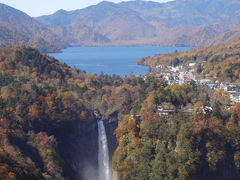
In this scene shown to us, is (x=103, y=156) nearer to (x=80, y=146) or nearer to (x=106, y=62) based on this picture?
(x=80, y=146)

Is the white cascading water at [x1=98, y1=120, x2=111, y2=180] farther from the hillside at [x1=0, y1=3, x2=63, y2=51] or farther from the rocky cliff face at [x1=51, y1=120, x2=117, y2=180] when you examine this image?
the hillside at [x1=0, y1=3, x2=63, y2=51]

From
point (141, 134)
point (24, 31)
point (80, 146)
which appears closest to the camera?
point (141, 134)

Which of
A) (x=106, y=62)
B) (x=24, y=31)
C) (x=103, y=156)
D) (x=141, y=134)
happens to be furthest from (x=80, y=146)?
(x=24, y=31)

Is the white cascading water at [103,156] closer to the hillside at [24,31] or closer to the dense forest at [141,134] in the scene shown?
the dense forest at [141,134]

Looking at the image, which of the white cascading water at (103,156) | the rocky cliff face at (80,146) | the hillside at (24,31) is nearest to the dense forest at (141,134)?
the rocky cliff face at (80,146)

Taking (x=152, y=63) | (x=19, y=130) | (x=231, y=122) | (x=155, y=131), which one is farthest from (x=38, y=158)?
(x=152, y=63)

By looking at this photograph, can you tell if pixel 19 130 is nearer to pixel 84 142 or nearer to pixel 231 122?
pixel 84 142
